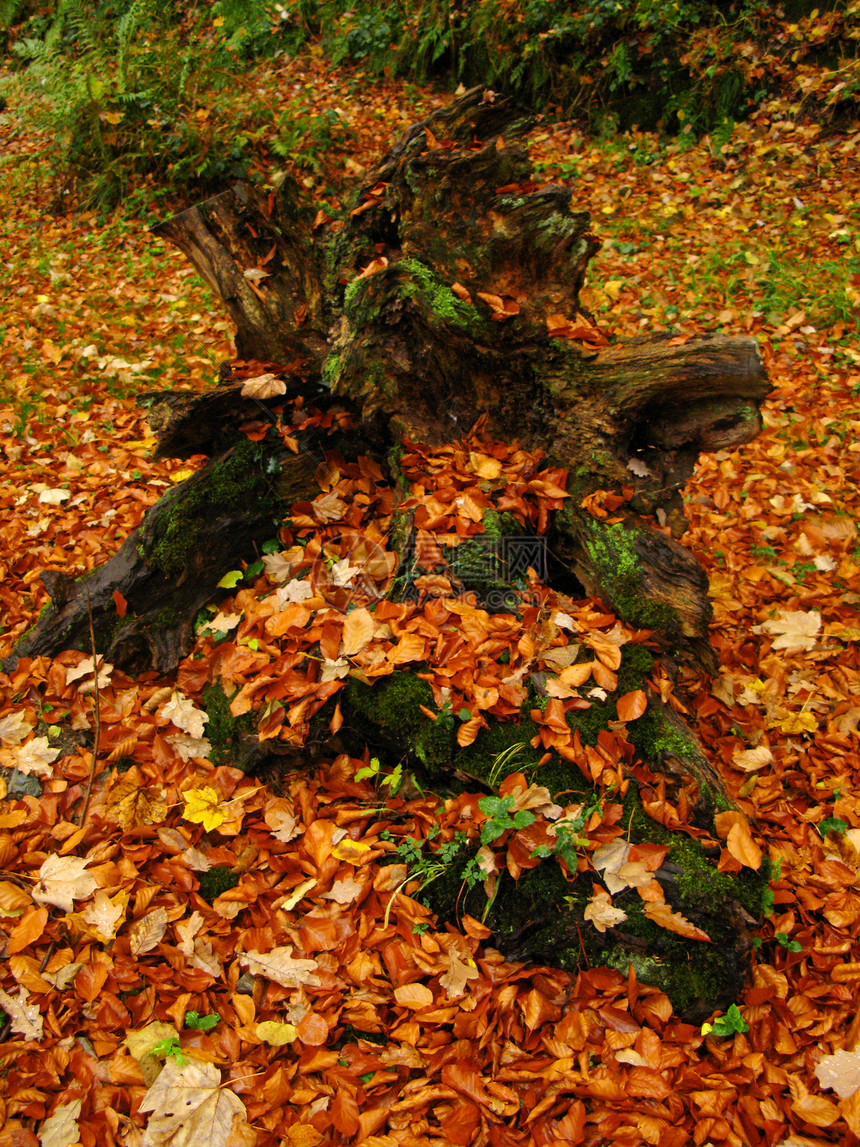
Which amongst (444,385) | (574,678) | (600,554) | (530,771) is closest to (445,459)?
(444,385)

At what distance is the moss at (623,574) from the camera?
2.59 m

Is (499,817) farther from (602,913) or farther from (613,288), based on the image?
(613,288)

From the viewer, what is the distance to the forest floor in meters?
1.96

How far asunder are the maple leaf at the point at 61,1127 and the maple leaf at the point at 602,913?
157 centimetres

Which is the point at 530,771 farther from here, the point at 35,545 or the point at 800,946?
the point at 35,545

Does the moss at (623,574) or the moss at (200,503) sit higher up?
the moss at (200,503)

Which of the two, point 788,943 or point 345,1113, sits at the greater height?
point 345,1113

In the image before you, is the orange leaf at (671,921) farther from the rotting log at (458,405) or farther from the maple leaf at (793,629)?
the maple leaf at (793,629)

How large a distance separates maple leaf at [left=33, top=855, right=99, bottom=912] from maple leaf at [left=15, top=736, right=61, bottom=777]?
0.41 m

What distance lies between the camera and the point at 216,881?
245 centimetres

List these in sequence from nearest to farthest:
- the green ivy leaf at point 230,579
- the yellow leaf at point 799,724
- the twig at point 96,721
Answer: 1. the twig at point 96,721
2. the yellow leaf at point 799,724
3. the green ivy leaf at point 230,579

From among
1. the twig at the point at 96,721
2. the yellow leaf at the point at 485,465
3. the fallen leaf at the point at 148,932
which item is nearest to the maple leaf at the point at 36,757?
the twig at the point at 96,721

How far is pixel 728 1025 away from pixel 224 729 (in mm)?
1955

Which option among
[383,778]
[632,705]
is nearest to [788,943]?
[632,705]
